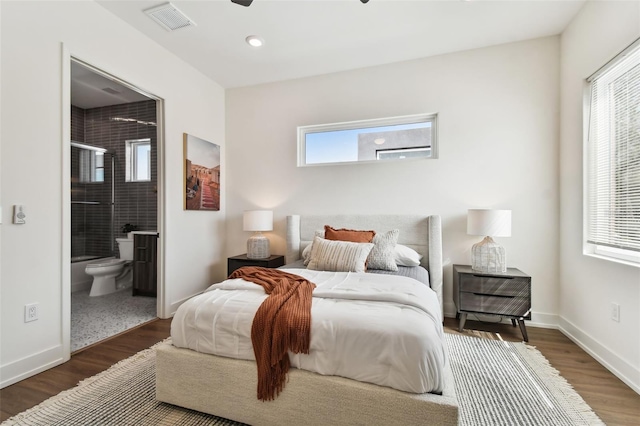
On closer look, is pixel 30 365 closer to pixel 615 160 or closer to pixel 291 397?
pixel 291 397

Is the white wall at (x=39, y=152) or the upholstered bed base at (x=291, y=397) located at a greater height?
the white wall at (x=39, y=152)

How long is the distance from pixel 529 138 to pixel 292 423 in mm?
3241

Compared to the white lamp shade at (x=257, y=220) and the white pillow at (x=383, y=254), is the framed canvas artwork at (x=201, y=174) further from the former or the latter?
the white pillow at (x=383, y=254)

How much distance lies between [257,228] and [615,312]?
3210 millimetres

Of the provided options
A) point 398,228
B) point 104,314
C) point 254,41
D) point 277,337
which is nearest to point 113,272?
point 104,314

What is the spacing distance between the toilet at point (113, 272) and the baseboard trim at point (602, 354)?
5.26m

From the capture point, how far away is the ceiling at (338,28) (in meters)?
2.38

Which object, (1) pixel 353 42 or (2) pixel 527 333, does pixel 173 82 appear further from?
(2) pixel 527 333

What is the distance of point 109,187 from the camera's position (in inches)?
187

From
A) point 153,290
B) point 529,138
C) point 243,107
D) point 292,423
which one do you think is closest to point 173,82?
point 243,107

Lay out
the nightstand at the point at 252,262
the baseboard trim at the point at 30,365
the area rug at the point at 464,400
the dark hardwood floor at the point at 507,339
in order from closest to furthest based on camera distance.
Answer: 1. the area rug at the point at 464,400
2. the dark hardwood floor at the point at 507,339
3. the baseboard trim at the point at 30,365
4. the nightstand at the point at 252,262

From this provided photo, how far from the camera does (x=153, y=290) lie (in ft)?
12.4

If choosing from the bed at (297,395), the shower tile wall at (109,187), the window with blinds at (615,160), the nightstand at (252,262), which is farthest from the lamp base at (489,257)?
the shower tile wall at (109,187)

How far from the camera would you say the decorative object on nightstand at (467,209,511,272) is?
2.62m
